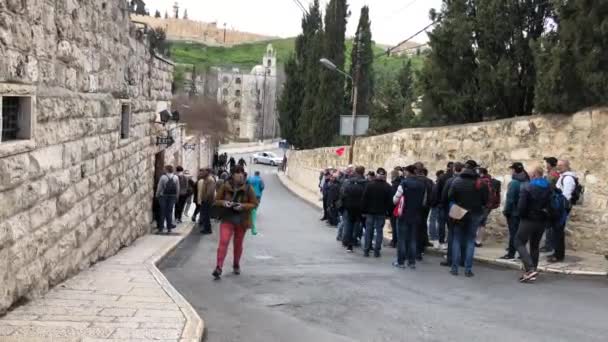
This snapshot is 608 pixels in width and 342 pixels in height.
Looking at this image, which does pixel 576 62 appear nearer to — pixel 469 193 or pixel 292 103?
pixel 469 193

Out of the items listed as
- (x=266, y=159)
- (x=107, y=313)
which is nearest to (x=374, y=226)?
(x=107, y=313)

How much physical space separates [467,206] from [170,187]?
6400 mm

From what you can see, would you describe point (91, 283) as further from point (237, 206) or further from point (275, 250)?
point (275, 250)

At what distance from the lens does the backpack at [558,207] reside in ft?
28.9

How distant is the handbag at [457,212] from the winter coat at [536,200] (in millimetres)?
812

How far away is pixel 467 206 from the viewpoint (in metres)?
9.30

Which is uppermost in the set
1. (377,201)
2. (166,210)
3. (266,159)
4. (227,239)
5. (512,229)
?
(377,201)

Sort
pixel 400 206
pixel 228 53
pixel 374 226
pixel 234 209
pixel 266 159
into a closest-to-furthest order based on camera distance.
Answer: pixel 234 209 → pixel 400 206 → pixel 374 226 → pixel 266 159 → pixel 228 53

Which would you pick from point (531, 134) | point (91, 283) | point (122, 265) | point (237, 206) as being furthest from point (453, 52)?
point (91, 283)

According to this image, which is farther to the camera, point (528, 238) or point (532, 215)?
point (528, 238)

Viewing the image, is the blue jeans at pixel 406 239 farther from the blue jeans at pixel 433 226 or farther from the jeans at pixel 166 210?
the jeans at pixel 166 210

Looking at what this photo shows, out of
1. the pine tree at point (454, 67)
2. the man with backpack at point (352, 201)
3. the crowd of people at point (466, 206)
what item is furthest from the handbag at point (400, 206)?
the pine tree at point (454, 67)

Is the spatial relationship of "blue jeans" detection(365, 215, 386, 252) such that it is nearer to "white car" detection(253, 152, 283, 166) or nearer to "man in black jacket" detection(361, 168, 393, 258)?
"man in black jacket" detection(361, 168, 393, 258)

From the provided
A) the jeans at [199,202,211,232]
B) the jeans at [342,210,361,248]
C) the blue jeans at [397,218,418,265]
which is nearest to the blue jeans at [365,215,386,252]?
the jeans at [342,210,361,248]
